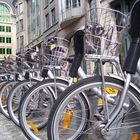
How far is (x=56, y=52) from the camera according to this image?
4.09 metres

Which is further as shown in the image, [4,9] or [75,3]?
[4,9]

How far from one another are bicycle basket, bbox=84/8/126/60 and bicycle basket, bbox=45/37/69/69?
1.22 meters

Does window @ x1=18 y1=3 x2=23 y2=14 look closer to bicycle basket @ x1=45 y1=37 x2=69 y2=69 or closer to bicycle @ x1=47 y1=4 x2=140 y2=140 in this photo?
bicycle basket @ x1=45 y1=37 x2=69 y2=69

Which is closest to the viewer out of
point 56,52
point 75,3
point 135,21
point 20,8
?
point 135,21

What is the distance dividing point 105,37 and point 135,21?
385mm

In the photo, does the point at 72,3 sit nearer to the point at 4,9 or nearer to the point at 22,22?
the point at 22,22

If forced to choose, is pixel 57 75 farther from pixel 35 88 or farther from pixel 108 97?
pixel 108 97

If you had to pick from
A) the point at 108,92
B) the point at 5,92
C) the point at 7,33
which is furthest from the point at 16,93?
the point at 7,33

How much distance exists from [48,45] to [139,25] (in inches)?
72.6

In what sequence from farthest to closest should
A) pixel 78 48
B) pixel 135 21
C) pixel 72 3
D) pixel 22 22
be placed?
pixel 22 22 < pixel 72 3 < pixel 78 48 < pixel 135 21

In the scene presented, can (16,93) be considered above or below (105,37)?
below

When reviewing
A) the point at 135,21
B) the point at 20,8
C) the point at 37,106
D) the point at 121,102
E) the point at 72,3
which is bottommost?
the point at 37,106

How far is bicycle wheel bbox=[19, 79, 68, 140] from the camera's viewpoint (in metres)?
3.81

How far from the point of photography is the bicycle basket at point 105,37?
2.77 metres
